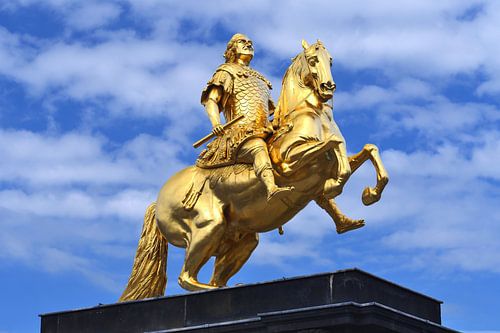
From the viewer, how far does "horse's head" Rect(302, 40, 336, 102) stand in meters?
14.3

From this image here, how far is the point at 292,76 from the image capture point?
14734mm

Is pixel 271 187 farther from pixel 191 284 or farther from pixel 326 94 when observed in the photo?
pixel 191 284

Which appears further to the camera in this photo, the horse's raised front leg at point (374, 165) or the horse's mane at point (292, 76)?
the horse's mane at point (292, 76)

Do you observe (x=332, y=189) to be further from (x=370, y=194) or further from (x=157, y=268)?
(x=157, y=268)

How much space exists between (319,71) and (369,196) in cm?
177

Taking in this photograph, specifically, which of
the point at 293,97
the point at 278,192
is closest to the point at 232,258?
the point at 278,192

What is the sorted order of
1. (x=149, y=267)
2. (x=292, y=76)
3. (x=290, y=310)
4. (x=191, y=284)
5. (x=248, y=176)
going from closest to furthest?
(x=290, y=310)
(x=248, y=176)
(x=191, y=284)
(x=292, y=76)
(x=149, y=267)

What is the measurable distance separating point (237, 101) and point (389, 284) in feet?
12.4

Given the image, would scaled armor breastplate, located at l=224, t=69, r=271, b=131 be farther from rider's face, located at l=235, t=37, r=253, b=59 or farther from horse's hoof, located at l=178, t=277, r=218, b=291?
horse's hoof, located at l=178, t=277, r=218, b=291

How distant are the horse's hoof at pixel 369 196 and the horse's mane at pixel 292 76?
1521 mm

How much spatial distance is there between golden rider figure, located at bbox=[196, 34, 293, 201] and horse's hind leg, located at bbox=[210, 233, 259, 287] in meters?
1.16

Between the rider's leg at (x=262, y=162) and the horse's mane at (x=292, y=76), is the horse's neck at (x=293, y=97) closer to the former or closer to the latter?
the horse's mane at (x=292, y=76)

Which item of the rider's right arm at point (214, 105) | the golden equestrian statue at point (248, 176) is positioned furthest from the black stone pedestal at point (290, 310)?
the rider's right arm at point (214, 105)

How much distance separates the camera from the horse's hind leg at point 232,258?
15.0 meters
